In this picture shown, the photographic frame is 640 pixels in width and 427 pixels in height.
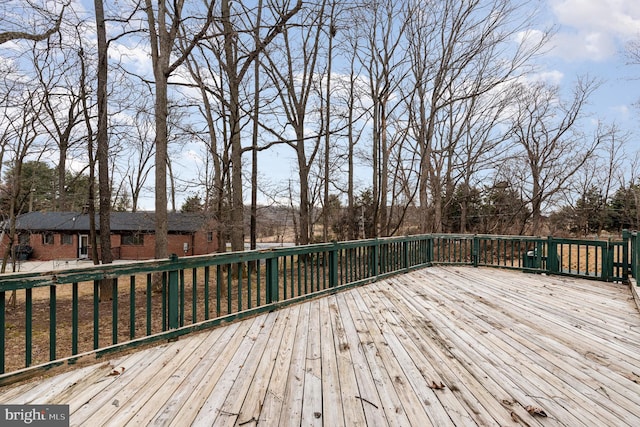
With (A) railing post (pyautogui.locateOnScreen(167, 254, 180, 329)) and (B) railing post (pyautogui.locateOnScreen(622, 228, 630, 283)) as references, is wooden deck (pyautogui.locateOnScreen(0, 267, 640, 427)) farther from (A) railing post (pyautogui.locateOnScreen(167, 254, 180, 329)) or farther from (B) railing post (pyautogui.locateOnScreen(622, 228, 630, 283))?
(B) railing post (pyautogui.locateOnScreen(622, 228, 630, 283))

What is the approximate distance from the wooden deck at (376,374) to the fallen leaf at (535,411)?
0.04 metres

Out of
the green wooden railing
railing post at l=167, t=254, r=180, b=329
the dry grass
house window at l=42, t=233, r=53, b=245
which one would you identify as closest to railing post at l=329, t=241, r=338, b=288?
the green wooden railing

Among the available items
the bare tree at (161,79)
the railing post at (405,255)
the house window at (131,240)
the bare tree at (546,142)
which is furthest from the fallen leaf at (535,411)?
the house window at (131,240)

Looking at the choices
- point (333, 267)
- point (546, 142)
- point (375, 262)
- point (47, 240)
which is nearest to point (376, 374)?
point (333, 267)

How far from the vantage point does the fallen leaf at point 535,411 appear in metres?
1.95

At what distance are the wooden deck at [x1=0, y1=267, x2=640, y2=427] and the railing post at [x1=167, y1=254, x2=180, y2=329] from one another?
0.22m

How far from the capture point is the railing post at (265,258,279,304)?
14.1 ft

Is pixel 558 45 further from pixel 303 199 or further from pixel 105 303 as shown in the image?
pixel 105 303

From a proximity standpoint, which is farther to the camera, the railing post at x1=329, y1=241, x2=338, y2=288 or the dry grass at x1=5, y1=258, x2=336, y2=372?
the dry grass at x1=5, y1=258, x2=336, y2=372

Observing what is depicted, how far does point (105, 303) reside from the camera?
1006 cm

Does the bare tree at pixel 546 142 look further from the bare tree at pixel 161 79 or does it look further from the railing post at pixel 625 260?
the bare tree at pixel 161 79

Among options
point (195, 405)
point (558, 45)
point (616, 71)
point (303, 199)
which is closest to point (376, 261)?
point (195, 405)

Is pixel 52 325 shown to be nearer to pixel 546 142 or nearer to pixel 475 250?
pixel 475 250

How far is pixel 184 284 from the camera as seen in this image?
23.5 feet
